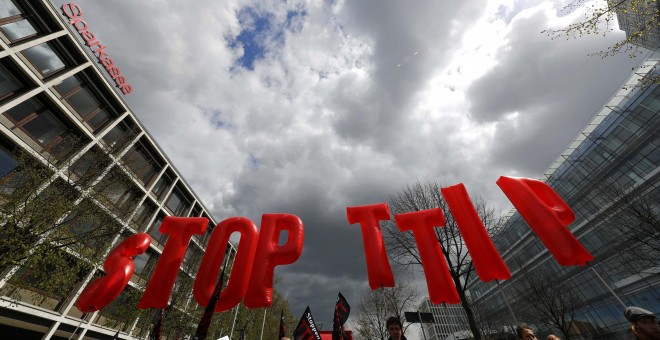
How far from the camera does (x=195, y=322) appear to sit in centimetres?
2680

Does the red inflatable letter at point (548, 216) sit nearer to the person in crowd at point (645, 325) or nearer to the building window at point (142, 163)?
the person in crowd at point (645, 325)

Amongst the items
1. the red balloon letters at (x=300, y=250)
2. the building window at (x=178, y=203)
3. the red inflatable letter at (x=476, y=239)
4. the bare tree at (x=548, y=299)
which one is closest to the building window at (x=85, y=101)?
the building window at (x=178, y=203)

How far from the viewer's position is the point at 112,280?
6.60 m

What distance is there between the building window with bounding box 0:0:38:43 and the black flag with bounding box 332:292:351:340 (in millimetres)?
24554

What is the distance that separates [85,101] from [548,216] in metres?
30.2

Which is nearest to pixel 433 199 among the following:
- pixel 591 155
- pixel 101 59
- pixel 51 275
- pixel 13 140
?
pixel 51 275

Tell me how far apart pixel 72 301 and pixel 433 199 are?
26703mm

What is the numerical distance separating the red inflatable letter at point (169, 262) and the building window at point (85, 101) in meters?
20.6

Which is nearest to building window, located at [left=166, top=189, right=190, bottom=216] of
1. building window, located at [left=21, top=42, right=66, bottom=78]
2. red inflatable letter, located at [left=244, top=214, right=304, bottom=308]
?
building window, located at [left=21, top=42, right=66, bottom=78]

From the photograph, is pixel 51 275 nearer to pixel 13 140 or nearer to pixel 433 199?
pixel 13 140

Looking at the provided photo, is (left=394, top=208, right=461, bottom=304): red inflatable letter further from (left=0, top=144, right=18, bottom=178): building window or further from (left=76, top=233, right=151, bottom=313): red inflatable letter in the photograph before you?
(left=0, top=144, right=18, bottom=178): building window

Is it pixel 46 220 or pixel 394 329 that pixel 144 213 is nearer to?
pixel 46 220

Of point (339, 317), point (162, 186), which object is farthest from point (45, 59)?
point (339, 317)

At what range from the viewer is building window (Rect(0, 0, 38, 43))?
15.7 m
